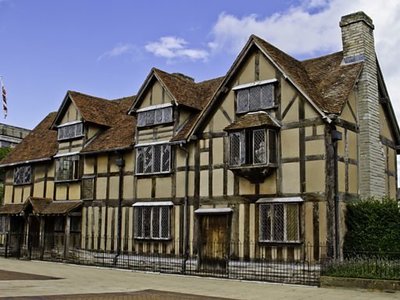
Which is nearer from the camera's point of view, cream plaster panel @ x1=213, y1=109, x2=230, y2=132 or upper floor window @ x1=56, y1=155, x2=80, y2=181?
cream plaster panel @ x1=213, y1=109, x2=230, y2=132

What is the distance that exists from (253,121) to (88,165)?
1080cm

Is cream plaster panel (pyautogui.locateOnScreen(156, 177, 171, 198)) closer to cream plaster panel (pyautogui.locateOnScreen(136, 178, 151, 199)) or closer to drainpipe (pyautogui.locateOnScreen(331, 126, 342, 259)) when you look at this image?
cream plaster panel (pyautogui.locateOnScreen(136, 178, 151, 199))

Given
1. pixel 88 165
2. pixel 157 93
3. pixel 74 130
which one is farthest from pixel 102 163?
pixel 157 93

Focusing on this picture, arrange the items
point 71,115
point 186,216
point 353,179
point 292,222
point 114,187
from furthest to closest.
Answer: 1. point 71,115
2. point 114,187
3. point 186,216
4. point 353,179
5. point 292,222

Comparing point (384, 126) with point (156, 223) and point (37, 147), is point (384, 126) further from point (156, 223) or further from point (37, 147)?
point (37, 147)

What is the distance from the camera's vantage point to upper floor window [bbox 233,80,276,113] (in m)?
21.4

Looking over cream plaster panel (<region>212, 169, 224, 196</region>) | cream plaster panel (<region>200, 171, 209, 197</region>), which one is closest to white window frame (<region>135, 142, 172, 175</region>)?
→ cream plaster panel (<region>200, 171, 209, 197</region>)

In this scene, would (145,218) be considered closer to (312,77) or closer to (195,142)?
(195,142)

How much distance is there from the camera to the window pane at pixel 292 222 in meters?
19.7

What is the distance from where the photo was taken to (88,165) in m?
28.0

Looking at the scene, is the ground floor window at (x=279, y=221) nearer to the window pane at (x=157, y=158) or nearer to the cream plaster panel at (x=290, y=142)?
the cream plaster panel at (x=290, y=142)

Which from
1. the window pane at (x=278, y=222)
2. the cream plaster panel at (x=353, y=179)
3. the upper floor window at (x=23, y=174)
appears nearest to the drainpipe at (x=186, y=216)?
the window pane at (x=278, y=222)

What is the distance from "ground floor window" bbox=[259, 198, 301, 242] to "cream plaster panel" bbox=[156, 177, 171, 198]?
190 inches

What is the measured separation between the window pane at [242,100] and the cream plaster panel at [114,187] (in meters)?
7.80
